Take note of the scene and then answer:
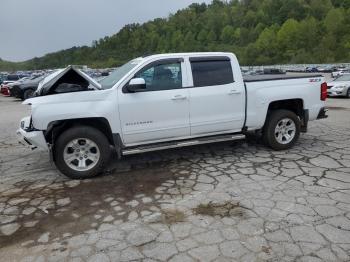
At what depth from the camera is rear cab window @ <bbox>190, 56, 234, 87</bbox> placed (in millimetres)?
5918

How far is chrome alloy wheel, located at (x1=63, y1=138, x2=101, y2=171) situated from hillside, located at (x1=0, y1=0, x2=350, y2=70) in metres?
101

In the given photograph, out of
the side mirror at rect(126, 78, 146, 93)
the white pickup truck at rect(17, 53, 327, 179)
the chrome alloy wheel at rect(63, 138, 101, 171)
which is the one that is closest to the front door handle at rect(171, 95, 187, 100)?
the white pickup truck at rect(17, 53, 327, 179)

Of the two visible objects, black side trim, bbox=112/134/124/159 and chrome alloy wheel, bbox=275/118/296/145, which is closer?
black side trim, bbox=112/134/124/159

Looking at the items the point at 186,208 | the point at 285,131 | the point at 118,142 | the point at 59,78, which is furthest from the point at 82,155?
the point at 285,131

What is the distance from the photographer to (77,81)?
5621mm

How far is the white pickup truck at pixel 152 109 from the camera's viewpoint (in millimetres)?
5273

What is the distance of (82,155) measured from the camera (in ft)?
17.8

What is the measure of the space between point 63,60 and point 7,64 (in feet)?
148

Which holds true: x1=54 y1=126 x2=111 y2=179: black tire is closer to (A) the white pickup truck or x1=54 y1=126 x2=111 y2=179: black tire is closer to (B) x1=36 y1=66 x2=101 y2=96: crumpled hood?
(A) the white pickup truck

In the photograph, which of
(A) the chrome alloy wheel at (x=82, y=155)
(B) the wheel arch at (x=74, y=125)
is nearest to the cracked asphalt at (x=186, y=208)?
(A) the chrome alloy wheel at (x=82, y=155)

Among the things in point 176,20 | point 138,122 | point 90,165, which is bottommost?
point 90,165

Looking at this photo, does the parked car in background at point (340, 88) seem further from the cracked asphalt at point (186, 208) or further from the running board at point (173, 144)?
the running board at point (173, 144)

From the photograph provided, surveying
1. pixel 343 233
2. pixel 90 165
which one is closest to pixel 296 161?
pixel 343 233

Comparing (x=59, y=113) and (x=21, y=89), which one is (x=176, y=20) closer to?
(x=21, y=89)
